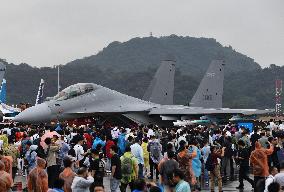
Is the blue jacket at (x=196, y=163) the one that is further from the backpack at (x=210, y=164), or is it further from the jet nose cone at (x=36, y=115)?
the jet nose cone at (x=36, y=115)

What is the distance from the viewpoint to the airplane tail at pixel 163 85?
40.9 meters

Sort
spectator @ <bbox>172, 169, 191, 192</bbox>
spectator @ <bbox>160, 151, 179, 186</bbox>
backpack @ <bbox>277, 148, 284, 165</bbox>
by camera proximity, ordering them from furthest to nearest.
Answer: backpack @ <bbox>277, 148, 284, 165</bbox> → spectator @ <bbox>160, 151, 179, 186</bbox> → spectator @ <bbox>172, 169, 191, 192</bbox>

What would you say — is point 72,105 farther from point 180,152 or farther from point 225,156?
point 180,152

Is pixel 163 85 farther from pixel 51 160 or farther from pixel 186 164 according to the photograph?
pixel 186 164

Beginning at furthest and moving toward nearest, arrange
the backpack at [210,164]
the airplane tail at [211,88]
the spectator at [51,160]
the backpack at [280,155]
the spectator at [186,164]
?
the airplane tail at [211,88], the backpack at [210,164], the backpack at [280,155], the spectator at [51,160], the spectator at [186,164]

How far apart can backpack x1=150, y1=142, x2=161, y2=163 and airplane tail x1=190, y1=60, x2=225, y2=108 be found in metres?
25.0

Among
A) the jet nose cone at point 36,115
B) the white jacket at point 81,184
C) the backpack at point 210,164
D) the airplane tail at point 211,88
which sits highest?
the airplane tail at point 211,88

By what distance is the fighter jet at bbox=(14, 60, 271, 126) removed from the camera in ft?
98.2

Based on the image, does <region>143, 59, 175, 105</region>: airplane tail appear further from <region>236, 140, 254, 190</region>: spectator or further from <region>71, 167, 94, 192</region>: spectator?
<region>71, 167, 94, 192</region>: spectator

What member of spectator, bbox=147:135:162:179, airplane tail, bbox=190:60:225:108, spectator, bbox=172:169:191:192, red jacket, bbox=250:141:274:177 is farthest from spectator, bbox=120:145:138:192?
airplane tail, bbox=190:60:225:108

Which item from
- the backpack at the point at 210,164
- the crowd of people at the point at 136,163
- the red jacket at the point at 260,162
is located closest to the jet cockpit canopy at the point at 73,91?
the crowd of people at the point at 136,163

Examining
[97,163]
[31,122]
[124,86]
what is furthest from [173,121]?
[124,86]

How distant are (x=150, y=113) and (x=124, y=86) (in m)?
98.8

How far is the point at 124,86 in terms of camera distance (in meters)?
132
